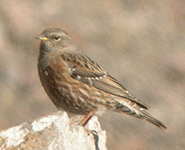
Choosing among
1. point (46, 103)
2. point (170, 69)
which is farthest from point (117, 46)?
point (46, 103)

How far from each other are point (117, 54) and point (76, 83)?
7446 millimetres

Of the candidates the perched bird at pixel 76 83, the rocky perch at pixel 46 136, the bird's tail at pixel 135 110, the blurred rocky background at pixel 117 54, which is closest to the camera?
the rocky perch at pixel 46 136

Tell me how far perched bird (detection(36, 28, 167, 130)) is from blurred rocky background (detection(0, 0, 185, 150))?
15.9 feet

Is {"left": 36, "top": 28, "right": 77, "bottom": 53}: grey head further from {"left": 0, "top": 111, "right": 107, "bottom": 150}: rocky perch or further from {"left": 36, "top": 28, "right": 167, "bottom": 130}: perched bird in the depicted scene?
{"left": 0, "top": 111, "right": 107, "bottom": 150}: rocky perch

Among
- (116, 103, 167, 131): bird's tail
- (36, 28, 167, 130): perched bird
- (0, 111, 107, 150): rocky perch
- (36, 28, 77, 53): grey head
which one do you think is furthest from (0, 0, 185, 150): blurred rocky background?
(0, 111, 107, 150): rocky perch

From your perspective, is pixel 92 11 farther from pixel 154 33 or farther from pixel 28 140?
pixel 28 140

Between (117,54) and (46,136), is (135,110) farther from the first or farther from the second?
(117,54)

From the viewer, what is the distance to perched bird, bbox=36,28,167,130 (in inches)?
246

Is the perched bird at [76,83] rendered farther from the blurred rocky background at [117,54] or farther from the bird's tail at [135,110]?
the blurred rocky background at [117,54]

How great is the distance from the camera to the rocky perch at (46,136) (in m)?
4.46

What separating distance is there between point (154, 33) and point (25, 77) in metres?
5.24

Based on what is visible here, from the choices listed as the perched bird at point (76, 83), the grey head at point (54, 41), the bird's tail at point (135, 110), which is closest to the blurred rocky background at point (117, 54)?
the bird's tail at point (135, 110)

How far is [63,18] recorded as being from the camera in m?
14.6

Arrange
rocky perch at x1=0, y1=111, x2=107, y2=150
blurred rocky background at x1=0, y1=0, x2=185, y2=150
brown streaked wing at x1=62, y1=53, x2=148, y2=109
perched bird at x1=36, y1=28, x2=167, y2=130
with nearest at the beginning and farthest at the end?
1. rocky perch at x1=0, y1=111, x2=107, y2=150
2. perched bird at x1=36, y1=28, x2=167, y2=130
3. brown streaked wing at x1=62, y1=53, x2=148, y2=109
4. blurred rocky background at x1=0, y1=0, x2=185, y2=150
